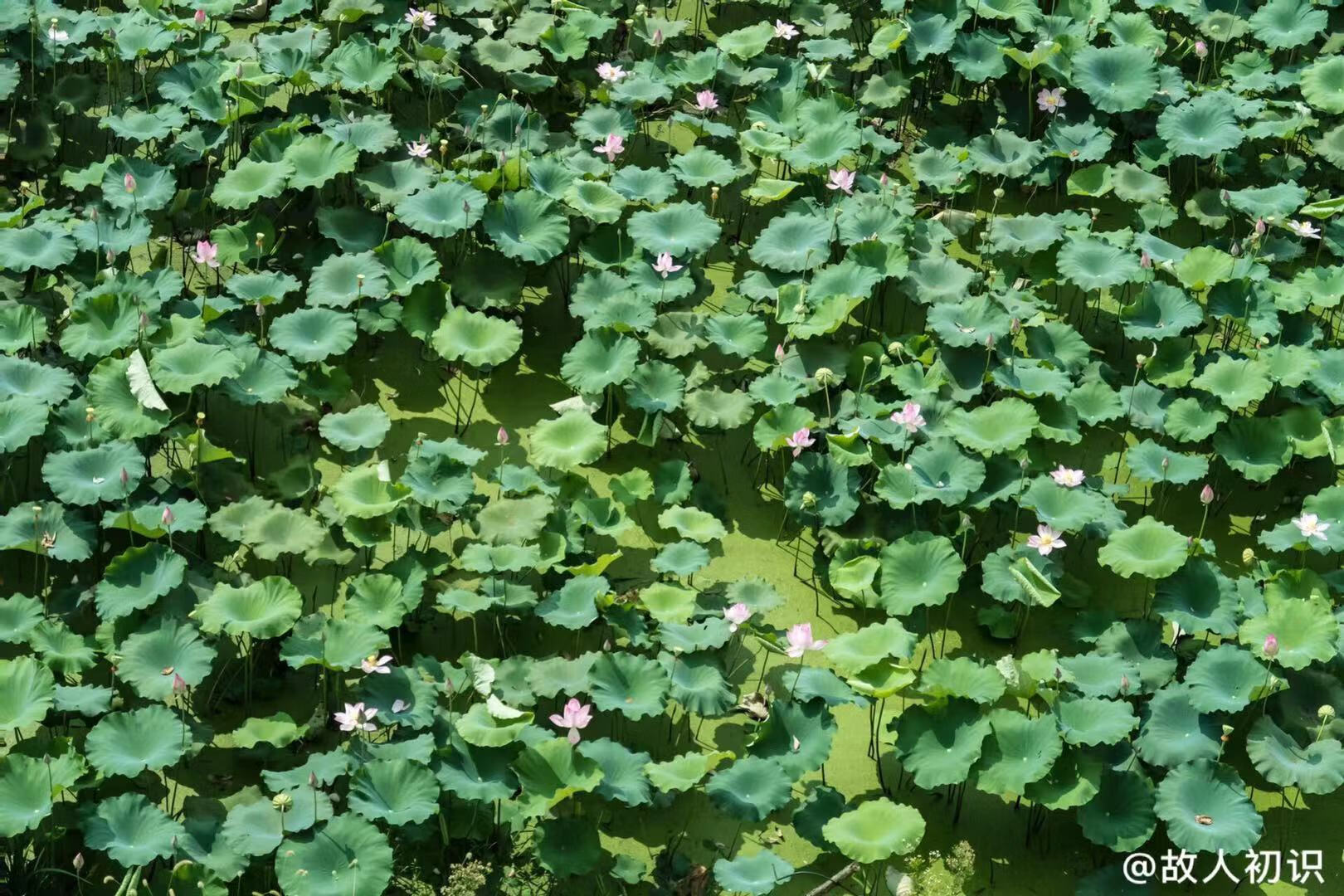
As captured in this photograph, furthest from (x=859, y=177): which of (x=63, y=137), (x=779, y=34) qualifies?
(x=63, y=137)

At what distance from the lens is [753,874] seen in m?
4.94

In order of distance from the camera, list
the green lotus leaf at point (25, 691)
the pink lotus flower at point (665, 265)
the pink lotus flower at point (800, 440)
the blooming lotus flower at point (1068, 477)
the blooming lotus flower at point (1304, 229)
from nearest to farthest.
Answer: the green lotus leaf at point (25, 691)
the blooming lotus flower at point (1068, 477)
the pink lotus flower at point (800, 440)
the pink lotus flower at point (665, 265)
the blooming lotus flower at point (1304, 229)

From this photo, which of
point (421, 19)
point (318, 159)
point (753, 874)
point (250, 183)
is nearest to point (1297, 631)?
point (753, 874)

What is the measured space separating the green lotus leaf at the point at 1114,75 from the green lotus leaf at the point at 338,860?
14.4 feet

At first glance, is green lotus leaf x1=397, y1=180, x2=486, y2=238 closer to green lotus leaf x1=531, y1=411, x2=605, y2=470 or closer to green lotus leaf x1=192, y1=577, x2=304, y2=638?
green lotus leaf x1=531, y1=411, x2=605, y2=470

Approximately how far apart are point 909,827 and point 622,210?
292 cm

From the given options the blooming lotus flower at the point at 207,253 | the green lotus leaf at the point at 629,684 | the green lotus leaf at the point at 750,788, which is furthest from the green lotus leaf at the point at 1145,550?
the blooming lotus flower at the point at 207,253

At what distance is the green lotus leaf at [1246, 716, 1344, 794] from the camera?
5.23 m

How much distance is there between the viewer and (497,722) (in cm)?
518

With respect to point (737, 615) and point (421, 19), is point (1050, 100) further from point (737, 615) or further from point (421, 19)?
point (737, 615)

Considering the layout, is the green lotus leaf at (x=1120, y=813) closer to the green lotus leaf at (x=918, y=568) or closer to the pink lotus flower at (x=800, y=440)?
the green lotus leaf at (x=918, y=568)

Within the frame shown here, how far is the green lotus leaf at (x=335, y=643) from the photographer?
531 cm

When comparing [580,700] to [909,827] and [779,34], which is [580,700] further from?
[779,34]

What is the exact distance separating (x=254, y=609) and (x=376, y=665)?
44 centimetres
